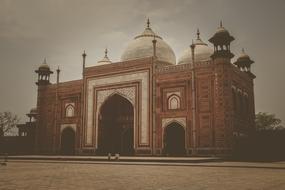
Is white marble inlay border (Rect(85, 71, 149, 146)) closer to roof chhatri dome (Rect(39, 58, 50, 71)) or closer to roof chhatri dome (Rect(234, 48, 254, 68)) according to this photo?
roof chhatri dome (Rect(39, 58, 50, 71))

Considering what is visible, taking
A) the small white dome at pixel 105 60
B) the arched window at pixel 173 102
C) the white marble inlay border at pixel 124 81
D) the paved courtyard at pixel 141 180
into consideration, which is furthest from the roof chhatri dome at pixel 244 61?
the paved courtyard at pixel 141 180

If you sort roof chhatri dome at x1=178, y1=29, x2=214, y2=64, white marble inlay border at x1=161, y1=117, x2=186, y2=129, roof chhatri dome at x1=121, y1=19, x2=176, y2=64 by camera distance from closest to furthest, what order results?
white marble inlay border at x1=161, y1=117, x2=186, y2=129
roof chhatri dome at x1=178, y1=29, x2=214, y2=64
roof chhatri dome at x1=121, y1=19, x2=176, y2=64

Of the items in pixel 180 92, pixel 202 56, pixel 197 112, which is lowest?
pixel 197 112

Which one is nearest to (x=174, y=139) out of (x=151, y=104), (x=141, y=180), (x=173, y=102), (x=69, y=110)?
(x=173, y=102)

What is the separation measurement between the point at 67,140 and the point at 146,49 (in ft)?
25.3

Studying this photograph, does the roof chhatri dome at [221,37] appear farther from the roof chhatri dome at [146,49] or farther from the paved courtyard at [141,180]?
the paved courtyard at [141,180]

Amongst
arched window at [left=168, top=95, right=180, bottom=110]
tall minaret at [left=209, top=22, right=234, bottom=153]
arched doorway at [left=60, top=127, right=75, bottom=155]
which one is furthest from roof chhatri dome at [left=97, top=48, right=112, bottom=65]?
tall minaret at [left=209, top=22, right=234, bottom=153]

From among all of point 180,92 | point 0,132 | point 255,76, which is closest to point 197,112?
point 180,92

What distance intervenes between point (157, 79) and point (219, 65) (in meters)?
3.57

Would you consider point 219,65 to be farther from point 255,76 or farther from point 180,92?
point 255,76

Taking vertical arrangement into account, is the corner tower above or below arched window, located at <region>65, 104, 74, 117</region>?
above

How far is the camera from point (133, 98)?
19016 millimetres

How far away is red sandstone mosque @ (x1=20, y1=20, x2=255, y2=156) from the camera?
53.6 feet

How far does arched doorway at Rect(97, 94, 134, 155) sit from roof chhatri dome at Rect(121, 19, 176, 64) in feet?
9.82
